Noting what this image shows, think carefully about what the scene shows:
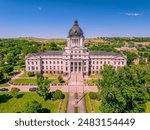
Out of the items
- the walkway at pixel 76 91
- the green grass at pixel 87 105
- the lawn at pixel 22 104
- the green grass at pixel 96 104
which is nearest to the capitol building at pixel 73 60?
the walkway at pixel 76 91

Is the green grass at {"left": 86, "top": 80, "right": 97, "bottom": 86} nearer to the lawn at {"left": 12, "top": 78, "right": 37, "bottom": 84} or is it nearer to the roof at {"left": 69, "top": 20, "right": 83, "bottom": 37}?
the lawn at {"left": 12, "top": 78, "right": 37, "bottom": 84}

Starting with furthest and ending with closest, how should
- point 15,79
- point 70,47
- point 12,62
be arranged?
1. point 12,62
2. point 70,47
3. point 15,79

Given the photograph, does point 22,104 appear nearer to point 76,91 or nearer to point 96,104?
point 76,91

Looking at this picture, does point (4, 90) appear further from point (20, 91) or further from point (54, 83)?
point (54, 83)

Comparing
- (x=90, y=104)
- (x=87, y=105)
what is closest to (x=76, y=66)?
(x=90, y=104)

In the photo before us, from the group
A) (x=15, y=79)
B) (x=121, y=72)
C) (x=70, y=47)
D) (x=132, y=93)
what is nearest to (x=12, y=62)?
(x=15, y=79)

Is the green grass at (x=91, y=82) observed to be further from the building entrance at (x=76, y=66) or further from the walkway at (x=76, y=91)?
the building entrance at (x=76, y=66)

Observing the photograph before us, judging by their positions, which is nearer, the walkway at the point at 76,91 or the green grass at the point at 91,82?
the walkway at the point at 76,91
